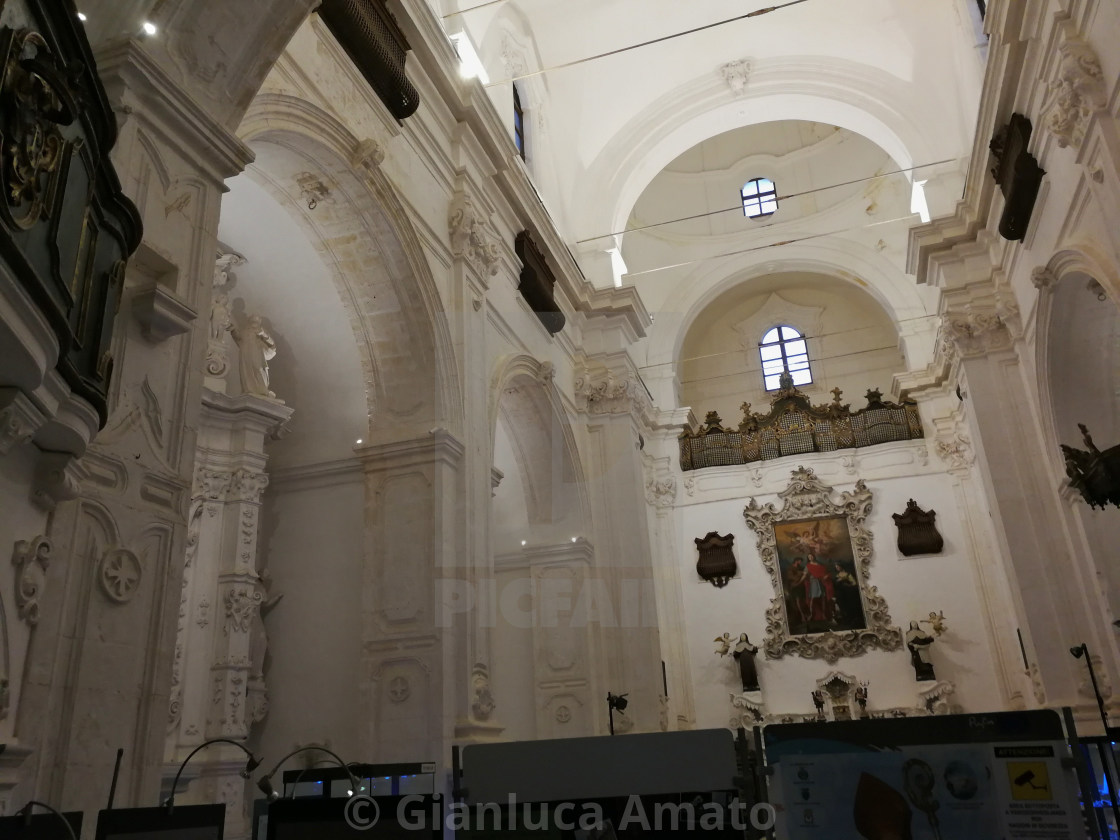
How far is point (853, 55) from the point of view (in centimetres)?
1479

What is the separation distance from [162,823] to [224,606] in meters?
6.02

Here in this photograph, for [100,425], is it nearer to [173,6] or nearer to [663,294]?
[173,6]

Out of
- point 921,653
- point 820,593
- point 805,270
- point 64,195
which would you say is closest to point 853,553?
point 820,593

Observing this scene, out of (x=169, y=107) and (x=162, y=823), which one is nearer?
(x=162, y=823)

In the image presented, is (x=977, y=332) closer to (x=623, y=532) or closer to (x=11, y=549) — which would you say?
(x=623, y=532)

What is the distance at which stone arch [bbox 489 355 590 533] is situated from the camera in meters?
12.5

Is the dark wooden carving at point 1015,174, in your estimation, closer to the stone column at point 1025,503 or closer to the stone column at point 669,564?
the stone column at point 1025,503

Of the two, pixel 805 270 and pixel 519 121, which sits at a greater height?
pixel 805 270

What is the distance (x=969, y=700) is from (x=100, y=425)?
54.0 ft

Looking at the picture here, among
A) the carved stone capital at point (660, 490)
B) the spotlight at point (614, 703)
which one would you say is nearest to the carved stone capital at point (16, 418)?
the spotlight at point (614, 703)

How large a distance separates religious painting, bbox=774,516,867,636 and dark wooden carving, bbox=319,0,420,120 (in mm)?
12407

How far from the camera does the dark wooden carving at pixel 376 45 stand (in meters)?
7.69

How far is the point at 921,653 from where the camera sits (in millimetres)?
16500

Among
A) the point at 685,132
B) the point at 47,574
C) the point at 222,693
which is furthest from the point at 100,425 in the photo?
the point at 685,132
